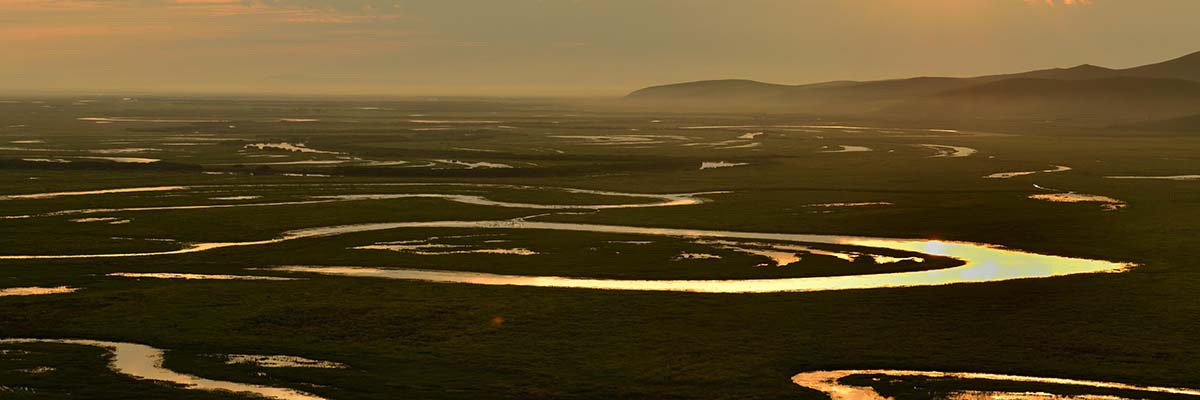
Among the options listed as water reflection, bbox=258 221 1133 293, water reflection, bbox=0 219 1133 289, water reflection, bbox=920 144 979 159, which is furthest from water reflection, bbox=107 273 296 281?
water reflection, bbox=920 144 979 159

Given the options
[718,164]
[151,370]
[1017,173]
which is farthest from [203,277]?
[718,164]

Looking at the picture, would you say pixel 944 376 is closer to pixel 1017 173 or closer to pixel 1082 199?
pixel 1082 199

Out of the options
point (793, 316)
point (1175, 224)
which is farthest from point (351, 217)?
point (1175, 224)

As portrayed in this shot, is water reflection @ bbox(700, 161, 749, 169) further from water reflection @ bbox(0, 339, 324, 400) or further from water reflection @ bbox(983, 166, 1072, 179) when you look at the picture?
water reflection @ bbox(0, 339, 324, 400)

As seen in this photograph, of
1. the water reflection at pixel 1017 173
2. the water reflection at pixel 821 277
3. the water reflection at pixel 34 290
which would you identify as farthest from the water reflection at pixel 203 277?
the water reflection at pixel 1017 173

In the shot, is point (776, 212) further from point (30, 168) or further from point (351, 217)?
point (30, 168)

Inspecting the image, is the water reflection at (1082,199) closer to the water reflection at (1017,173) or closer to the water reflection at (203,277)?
the water reflection at (1017,173)

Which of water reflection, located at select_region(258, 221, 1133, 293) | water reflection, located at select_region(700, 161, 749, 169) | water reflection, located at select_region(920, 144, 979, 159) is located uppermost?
water reflection, located at select_region(258, 221, 1133, 293)
